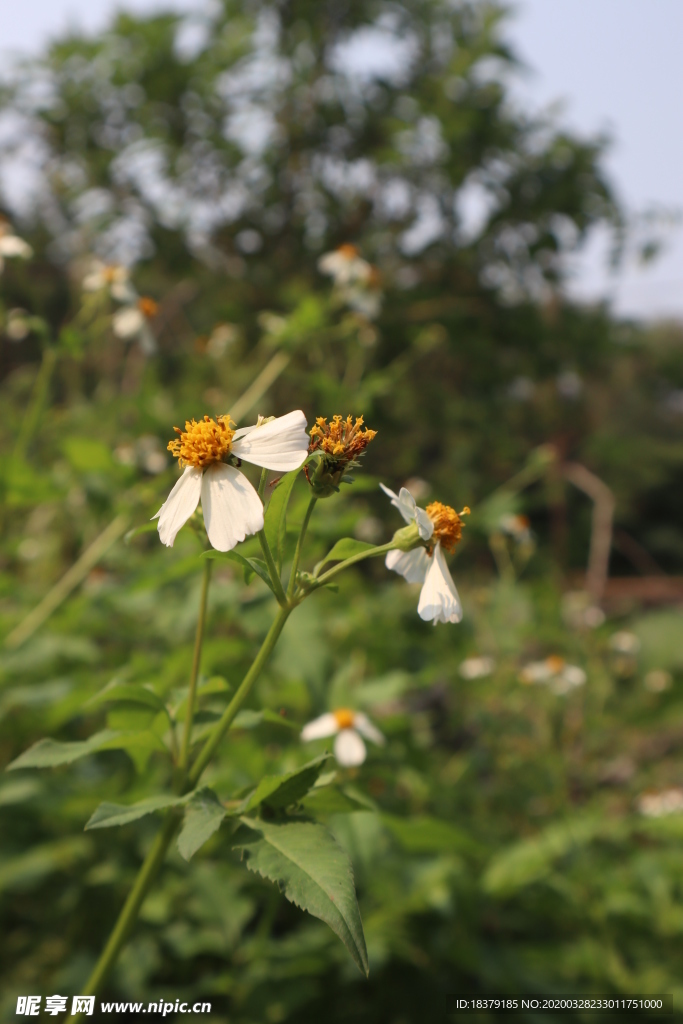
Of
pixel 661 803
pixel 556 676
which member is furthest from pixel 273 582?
pixel 661 803

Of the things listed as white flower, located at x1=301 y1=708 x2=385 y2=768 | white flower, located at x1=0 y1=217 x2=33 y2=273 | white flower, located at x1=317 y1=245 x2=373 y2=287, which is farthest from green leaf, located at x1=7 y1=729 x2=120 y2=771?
white flower, located at x1=317 y1=245 x2=373 y2=287

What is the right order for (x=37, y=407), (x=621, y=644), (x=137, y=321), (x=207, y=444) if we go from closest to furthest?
(x=207, y=444) → (x=37, y=407) → (x=137, y=321) → (x=621, y=644)

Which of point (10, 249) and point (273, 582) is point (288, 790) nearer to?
point (273, 582)

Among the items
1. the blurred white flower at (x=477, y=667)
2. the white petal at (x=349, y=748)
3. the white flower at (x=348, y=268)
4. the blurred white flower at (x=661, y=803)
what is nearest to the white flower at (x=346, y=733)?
the white petal at (x=349, y=748)

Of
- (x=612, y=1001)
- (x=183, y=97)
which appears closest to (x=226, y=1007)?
(x=612, y=1001)

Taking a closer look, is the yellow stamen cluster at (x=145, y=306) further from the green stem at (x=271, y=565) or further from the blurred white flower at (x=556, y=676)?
the green stem at (x=271, y=565)

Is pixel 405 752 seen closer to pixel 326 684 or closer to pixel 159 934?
pixel 326 684
